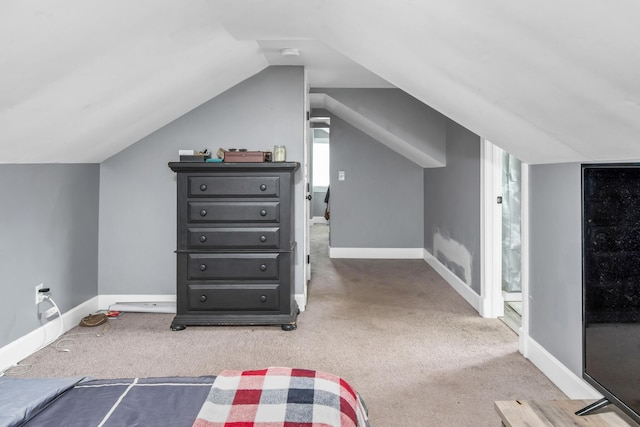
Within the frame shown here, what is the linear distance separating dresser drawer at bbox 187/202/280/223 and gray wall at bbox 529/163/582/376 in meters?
1.75

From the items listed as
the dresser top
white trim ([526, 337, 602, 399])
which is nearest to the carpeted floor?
white trim ([526, 337, 602, 399])

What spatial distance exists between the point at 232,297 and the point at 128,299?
109 centimetres

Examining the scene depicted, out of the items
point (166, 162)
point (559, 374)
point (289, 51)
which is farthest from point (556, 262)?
point (166, 162)

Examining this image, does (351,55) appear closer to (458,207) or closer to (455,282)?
(458,207)

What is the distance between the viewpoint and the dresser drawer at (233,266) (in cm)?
337

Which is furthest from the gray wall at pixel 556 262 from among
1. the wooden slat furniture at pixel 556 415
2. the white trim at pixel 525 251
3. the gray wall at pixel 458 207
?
the gray wall at pixel 458 207

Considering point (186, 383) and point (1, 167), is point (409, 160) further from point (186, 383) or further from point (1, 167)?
point (186, 383)

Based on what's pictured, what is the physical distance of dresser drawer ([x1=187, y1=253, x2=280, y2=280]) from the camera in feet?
11.0

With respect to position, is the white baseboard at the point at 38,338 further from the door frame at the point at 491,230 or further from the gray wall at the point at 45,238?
the door frame at the point at 491,230

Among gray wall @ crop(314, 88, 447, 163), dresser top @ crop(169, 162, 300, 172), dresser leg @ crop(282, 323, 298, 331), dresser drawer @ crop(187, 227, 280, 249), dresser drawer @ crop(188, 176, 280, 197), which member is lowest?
dresser leg @ crop(282, 323, 298, 331)

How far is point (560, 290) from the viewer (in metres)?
2.34

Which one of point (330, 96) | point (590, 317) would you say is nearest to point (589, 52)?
point (590, 317)

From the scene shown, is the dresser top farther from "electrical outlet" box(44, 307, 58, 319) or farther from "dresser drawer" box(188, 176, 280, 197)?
"electrical outlet" box(44, 307, 58, 319)

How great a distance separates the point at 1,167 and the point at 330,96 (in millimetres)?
3190
